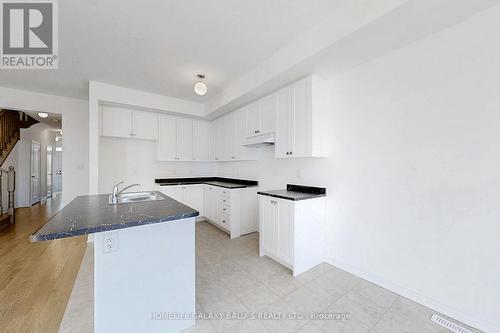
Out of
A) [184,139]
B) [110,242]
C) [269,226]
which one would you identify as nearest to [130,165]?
[184,139]

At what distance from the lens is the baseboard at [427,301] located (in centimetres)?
158

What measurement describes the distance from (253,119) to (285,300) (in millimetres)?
2583

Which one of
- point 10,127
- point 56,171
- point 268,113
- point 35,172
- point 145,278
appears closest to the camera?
point 145,278

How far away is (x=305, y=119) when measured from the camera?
8.37 ft

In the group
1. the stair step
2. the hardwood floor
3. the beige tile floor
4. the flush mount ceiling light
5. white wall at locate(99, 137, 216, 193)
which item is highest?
the flush mount ceiling light

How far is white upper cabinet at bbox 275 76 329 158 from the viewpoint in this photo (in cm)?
250

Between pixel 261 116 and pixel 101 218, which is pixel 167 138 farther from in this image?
pixel 101 218

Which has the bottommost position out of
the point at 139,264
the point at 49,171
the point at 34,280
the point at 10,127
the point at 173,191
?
the point at 34,280

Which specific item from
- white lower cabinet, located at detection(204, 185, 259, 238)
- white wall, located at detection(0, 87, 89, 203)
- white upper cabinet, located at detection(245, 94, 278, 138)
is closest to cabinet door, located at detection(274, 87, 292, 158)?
white upper cabinet, located at detection(245, 94, 278, 138)

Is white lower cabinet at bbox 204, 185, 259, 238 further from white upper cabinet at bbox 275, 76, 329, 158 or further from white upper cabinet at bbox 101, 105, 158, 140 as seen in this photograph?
white upper cabinet at bbox 101, 105, 158, 140

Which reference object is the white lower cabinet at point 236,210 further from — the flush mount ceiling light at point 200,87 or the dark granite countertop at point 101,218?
the dark granite countertop at point 101,218

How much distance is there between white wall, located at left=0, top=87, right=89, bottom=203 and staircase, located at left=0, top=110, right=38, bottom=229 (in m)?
1.37

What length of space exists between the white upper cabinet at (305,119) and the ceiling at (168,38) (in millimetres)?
579

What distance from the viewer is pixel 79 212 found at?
1458 mm
